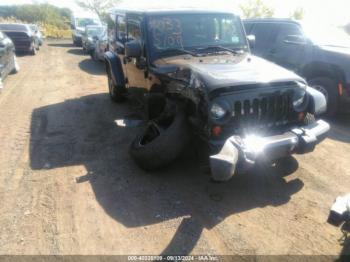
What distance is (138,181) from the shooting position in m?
4.08

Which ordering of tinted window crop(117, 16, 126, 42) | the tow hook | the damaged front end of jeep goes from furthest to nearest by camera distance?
tinted window crop(117, 16, 126, 42), the damaged front end of jeep, the tow hook

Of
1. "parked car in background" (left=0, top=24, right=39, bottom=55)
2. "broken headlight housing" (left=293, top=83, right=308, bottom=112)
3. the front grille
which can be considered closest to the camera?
the front grille

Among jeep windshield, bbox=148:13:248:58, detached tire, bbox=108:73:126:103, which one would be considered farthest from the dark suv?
detached tire, bbox=108:73:126:103

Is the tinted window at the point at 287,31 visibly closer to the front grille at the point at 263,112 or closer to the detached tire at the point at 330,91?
the detached tire at the point at 330,91

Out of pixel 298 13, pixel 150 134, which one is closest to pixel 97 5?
pixel 298 13

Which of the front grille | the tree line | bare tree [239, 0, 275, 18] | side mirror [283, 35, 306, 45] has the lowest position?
the tree line

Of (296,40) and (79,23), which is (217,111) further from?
(79,23)

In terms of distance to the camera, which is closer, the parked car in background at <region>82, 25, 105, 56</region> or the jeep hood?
the jeep hood

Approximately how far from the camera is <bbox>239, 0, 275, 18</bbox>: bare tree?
2458 centimetres

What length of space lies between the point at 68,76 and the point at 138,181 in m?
7.54

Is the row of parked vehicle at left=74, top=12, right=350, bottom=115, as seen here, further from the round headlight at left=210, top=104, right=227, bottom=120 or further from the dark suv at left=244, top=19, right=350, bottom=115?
the round headlight at left=210, top=104, right=227, bottom=120

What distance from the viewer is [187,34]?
190 inches

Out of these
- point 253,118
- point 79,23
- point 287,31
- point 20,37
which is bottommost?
point 79,23

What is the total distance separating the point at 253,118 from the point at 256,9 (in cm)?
2344
